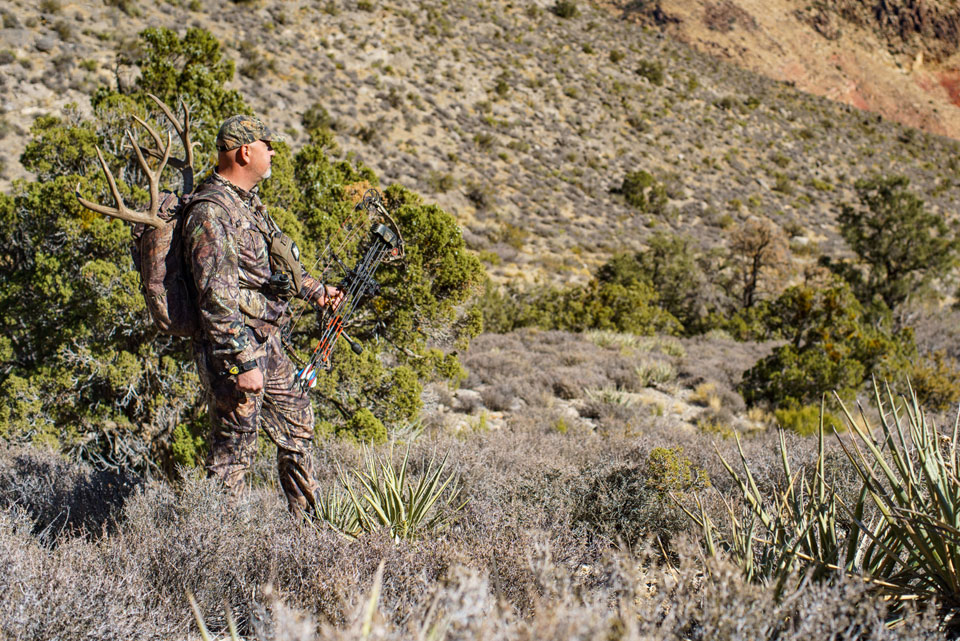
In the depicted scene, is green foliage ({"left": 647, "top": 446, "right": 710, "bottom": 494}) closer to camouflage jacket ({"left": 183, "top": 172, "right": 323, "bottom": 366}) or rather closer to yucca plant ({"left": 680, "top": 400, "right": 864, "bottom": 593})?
yucca plant ({"left": 680, "top": 400, "right": 864, "bottom": 593})

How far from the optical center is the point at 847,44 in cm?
4634

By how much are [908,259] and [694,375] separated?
36.7ft

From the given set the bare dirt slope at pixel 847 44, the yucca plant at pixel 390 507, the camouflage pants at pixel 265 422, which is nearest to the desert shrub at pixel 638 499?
the yucca plant at pixel 390 507

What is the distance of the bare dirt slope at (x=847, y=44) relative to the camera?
42625 mm

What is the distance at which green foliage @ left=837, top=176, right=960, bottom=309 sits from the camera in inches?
615

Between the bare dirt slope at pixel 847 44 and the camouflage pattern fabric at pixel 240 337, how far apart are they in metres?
46.7

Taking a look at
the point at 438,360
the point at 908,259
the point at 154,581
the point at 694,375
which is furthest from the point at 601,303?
the point at 154,581

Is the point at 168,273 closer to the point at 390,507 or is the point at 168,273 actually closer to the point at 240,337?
the point at 240,337

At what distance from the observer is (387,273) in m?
4.79

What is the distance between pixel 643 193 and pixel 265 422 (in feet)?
77.2

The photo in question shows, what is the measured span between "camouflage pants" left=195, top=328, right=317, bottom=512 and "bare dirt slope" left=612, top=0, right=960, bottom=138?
154 feet

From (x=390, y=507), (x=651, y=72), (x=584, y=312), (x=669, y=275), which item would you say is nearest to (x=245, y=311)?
(x=390, y=507)

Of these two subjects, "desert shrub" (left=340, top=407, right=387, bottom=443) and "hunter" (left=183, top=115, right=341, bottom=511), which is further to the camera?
"desert shrub" (left=340, top=407, right=387, bottom=443)

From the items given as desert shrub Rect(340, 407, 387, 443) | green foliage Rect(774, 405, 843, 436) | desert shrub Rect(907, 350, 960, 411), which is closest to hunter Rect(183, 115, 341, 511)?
desert shrub Rect(340, 407, 387, 443)
